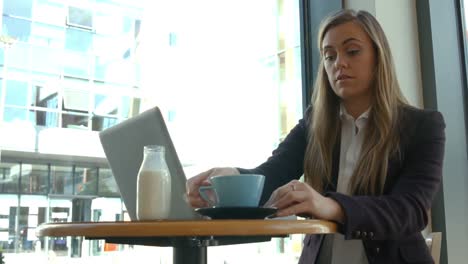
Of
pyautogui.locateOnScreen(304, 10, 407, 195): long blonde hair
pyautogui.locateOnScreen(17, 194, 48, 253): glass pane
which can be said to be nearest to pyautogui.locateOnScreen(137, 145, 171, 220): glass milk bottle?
pyautogui.locateOnScreen(304, 10, 407, 195): long blonde hair

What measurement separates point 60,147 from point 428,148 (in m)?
1.36

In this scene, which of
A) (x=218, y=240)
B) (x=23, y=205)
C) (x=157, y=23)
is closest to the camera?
(x=218, y=240)

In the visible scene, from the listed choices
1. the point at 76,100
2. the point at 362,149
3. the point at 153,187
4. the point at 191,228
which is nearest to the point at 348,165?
the point at 362,149

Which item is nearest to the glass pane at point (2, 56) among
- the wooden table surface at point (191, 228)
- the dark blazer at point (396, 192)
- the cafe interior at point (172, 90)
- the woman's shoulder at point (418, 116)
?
the cafe interior at point (172, 90)

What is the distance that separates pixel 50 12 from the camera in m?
2.16

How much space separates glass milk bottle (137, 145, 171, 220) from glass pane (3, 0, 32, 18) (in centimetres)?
124

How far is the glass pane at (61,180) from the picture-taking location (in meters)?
2.06

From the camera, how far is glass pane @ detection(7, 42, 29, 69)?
6.72 ft

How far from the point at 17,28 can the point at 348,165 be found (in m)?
1.35

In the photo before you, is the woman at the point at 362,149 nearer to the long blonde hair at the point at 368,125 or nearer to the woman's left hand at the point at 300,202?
the long blonde hair at the point at 368,125

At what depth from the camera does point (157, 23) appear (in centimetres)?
238

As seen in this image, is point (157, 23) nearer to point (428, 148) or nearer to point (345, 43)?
point (345, 43)

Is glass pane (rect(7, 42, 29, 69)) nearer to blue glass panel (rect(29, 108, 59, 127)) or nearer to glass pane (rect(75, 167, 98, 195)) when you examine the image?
blue glass panel (rect(29, 108, 59, 127))

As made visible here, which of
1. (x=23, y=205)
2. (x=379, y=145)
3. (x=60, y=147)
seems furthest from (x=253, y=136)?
(x=379, y=145)
